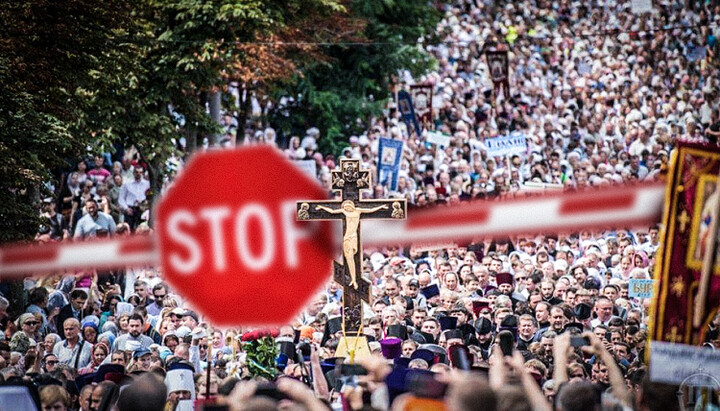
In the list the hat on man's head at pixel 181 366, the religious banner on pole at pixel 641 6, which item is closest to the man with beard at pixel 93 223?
the hat on man's head at pixel 181 366

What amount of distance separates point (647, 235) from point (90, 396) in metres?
12.0

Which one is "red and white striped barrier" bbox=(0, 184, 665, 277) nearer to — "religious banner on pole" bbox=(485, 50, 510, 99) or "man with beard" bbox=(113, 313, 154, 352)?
"man with beard" bbox=(113, 313, 154, 352)

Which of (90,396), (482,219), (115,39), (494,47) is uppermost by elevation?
(494,47)

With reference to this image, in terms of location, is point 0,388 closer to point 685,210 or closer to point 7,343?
point 685,210

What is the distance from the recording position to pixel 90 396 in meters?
10.5

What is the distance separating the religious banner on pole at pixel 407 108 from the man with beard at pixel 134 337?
1879cm

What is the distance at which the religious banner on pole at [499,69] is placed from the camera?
35781 millimetres

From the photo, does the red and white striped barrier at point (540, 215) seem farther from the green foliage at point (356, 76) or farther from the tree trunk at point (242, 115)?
the green foliage at point (356, 76)

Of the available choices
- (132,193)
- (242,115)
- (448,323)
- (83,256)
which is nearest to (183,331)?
(448,323)

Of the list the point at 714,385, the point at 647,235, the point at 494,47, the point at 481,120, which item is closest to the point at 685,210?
the point at 714,385

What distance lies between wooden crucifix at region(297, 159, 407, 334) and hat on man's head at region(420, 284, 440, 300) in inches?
148

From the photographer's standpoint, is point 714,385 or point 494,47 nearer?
point 714,385

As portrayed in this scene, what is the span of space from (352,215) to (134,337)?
326 cm

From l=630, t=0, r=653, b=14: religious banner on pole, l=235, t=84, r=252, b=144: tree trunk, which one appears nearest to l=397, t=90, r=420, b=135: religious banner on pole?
l=235, t=84, r=252, b=144: tree trunk
